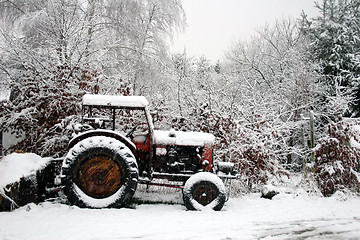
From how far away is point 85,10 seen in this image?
1061 centimetres

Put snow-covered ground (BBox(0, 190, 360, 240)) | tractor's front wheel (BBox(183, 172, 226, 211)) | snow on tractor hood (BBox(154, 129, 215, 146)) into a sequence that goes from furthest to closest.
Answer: snow on tractor hood (BBox(154, 129, 215, 146))
tractor's front wheel (BBox(183, 172, 226, 211))
snow-covered ground (BBox(0, 190, 360, 240))

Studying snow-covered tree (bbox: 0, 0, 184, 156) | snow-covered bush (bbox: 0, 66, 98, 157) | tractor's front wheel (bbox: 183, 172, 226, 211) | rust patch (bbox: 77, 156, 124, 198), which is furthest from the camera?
snow-covered tree (bbox: 0, 0, 184, 156)

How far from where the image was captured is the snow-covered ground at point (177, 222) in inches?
149

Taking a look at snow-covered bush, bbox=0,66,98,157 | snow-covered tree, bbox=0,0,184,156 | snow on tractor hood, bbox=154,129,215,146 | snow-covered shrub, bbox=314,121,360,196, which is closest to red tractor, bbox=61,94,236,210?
snow on tractor hood, bbox=154,129,215,146

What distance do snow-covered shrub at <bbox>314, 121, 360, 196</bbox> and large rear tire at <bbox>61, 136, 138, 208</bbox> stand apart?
4.48 m

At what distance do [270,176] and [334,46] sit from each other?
9.79 meters

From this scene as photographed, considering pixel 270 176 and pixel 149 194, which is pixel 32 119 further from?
pixel 270 176

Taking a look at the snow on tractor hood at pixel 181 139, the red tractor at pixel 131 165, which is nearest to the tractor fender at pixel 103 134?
the red tractor at pixel 131 165

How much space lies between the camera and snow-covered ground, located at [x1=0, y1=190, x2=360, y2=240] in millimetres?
3797

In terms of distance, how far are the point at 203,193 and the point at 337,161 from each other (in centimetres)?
356

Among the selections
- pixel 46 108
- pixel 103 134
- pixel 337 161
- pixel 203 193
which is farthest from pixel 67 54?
pixel 337 161

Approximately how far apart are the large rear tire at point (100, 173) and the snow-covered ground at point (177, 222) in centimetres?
22

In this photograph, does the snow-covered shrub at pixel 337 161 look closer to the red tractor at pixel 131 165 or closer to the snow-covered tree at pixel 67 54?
the red tractor at pixel 131 165

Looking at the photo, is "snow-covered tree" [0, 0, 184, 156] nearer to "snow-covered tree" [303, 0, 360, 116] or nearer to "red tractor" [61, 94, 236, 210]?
"red tractor" [61, 94, 236, 210]
